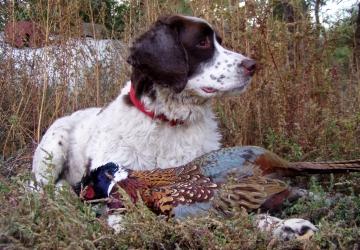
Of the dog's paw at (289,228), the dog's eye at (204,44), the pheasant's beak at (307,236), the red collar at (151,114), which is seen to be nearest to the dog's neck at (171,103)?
the red collar at (151,114)

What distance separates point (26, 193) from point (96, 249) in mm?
599

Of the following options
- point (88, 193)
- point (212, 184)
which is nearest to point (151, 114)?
point (88, 193)

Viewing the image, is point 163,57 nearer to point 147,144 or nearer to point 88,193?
point 147,144

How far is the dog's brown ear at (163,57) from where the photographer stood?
4109mm

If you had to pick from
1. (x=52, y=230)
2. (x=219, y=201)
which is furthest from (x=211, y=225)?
(x=52, y=230)

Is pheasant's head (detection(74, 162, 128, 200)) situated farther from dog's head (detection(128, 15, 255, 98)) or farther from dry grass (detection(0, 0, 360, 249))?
dog's head (detection(128, 15, 255, 98))

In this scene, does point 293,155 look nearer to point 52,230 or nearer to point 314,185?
point 314,185

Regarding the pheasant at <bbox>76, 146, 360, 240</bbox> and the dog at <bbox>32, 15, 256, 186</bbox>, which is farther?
the dog at <bbox>32, 15, 256, 186</bbox>

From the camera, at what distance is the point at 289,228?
2963mm

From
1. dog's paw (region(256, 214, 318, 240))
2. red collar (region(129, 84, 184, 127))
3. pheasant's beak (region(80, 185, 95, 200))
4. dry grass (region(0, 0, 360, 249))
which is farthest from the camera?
red collar (region(129, 84, 184, 127))

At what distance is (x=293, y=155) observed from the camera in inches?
180

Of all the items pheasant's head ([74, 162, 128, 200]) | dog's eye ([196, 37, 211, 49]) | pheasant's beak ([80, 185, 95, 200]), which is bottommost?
pheasant's beak ([80, 185, 95, 200])

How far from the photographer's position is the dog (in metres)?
4.13

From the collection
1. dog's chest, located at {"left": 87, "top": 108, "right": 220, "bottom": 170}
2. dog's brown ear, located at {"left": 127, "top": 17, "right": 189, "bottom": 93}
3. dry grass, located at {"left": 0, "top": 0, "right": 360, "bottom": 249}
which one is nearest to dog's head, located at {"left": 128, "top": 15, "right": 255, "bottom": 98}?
dog's brown ear, located at {"left": 127, "top": 17, "right": 189, "bottom": 93}
